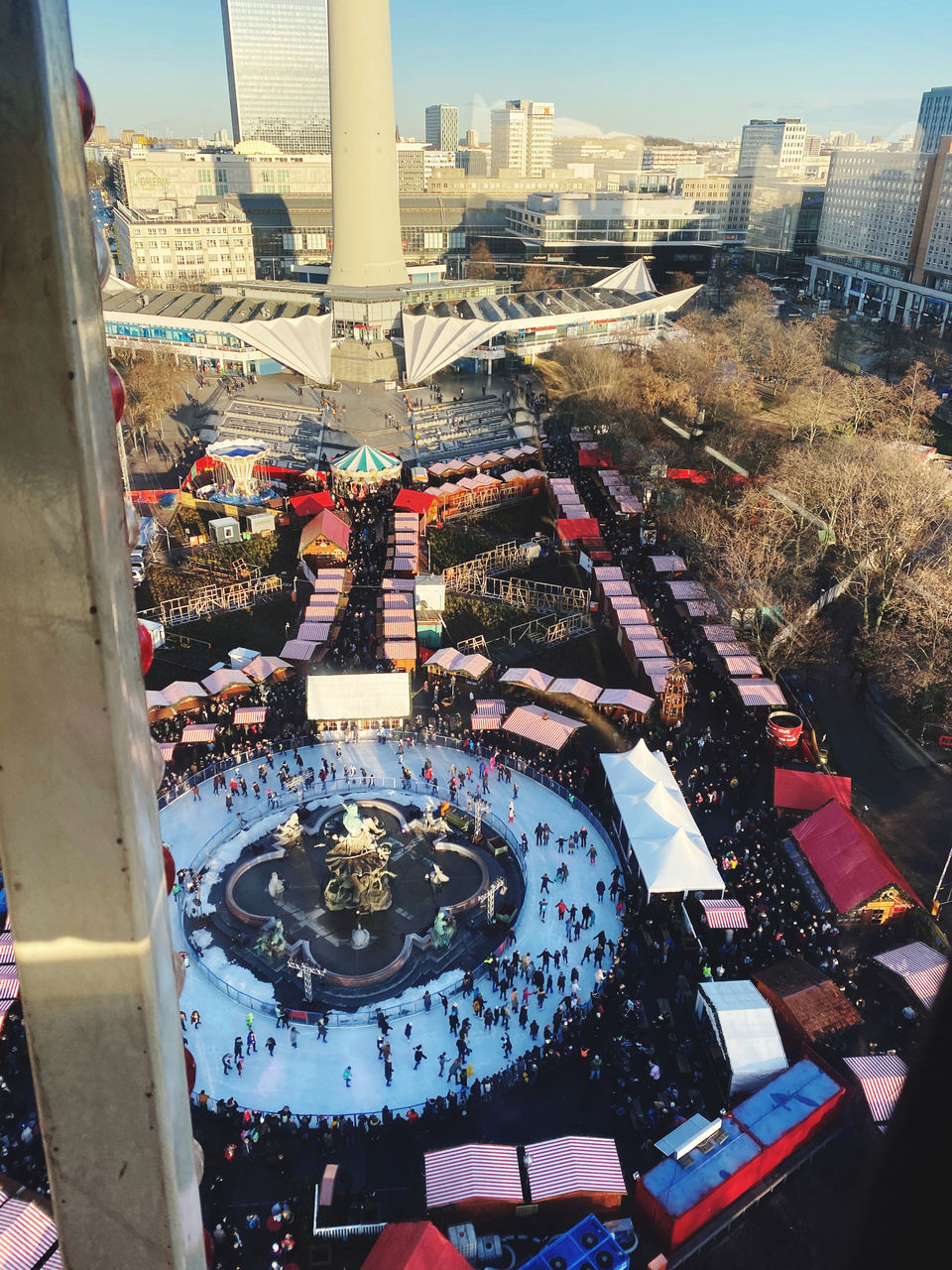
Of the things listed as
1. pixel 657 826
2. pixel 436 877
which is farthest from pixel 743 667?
pixel 436 877

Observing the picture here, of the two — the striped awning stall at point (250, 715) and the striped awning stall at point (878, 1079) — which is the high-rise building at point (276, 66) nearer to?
the striped awning stall at point (250, 715)

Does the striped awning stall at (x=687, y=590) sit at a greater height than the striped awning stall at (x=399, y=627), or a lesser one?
greater

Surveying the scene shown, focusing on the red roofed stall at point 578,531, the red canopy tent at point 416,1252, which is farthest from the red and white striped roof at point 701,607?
the red canopy tent at point 416,1252

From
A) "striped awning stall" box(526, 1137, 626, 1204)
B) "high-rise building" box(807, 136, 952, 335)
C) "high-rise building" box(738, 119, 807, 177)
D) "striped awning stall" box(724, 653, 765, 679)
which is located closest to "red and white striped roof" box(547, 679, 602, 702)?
"striped awning stall" box(724, 653, 765, 679)

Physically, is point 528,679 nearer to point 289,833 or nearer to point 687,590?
point 687,590

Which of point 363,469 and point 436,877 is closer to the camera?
point 436,877

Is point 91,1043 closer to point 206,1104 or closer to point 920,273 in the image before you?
point 206,1104
